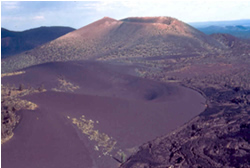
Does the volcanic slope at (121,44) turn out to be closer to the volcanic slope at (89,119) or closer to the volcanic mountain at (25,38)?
the volcanic slope at (89,119)

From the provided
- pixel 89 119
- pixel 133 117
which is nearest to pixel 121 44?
pixel 133 117

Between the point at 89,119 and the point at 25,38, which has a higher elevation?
the point at 89,119

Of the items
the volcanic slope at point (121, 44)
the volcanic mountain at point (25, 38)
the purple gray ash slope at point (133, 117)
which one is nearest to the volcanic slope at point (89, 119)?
the purple gray ash slope at point (133, 117)

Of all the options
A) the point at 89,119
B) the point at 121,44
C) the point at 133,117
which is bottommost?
the point at 133,117

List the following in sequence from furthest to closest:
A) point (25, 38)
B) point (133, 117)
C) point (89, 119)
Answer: point (25, 38) → point (133, 117) → point (89, 119)

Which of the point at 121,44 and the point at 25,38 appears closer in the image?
the point at 121,44

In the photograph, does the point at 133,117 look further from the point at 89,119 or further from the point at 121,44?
the point at 121,44

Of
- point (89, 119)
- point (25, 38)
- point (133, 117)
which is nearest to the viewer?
point (89, 119)
